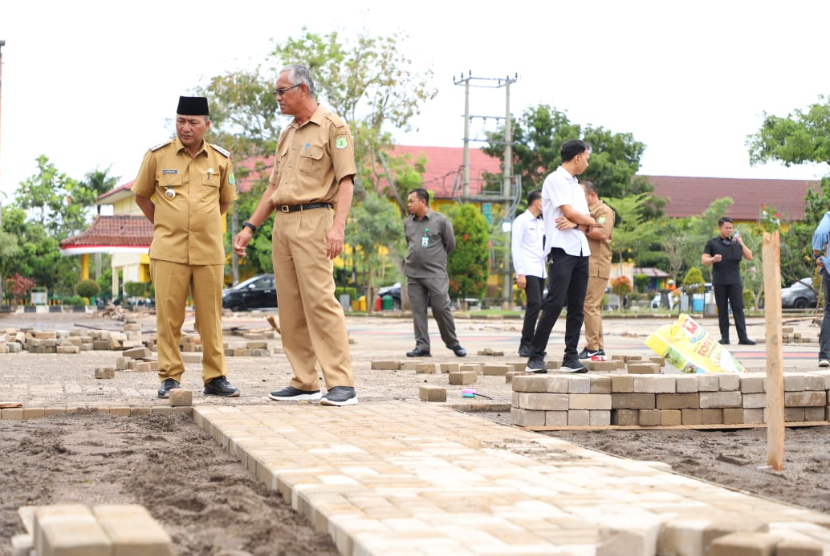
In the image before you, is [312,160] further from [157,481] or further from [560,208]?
[157,481]

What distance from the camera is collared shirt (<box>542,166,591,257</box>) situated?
30.3 feet

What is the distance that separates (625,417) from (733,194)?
71.8 metres

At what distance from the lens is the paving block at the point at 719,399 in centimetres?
638

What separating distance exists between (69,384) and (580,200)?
4374 mm

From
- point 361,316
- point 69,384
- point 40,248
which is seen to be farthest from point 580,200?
point 40,248

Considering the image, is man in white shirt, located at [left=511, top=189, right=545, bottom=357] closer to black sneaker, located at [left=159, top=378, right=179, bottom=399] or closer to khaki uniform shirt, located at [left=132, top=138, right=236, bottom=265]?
khaki uniform shirt, located at [left=132, top=138, right=236, bottom=265]

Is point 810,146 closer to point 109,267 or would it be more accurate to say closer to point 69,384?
point 69,384

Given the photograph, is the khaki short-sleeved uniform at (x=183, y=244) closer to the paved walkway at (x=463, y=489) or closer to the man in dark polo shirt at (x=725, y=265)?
the paved walkway at (x=463, y=489)

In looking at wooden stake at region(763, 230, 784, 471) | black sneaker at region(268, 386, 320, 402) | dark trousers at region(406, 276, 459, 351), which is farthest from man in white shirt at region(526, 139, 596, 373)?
wooden stake at region(763, 230, 784, 471)

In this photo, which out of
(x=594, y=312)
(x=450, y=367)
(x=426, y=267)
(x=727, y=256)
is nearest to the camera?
(x=450, y=367)

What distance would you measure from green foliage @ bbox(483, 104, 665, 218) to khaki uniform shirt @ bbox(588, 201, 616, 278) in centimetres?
4599

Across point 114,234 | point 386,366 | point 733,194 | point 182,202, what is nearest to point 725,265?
point 386,366

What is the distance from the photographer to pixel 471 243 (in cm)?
4422

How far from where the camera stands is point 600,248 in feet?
38.8
